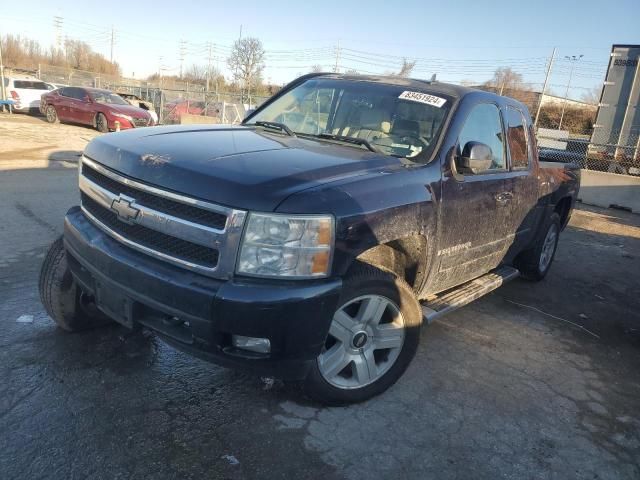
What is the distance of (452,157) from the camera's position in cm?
349

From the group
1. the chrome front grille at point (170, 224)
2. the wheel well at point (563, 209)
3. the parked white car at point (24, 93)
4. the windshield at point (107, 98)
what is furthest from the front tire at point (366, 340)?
the parked white car at point (24, 93)

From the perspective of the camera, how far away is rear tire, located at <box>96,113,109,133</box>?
18203 millimetres

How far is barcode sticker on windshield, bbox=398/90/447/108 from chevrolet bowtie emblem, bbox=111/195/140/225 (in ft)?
6.83

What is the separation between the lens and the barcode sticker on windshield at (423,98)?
368 cm

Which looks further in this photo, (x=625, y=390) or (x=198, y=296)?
(x=625, y=390)

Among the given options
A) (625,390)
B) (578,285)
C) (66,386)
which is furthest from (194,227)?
(578,285)

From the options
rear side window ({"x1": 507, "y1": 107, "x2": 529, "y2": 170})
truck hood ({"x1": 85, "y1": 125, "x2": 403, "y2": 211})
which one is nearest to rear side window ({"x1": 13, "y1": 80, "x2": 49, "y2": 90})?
truck hood ({"x1": 85, "y1": 125, "x2": 403, "y2": 211})

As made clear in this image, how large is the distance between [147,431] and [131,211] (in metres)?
1.15

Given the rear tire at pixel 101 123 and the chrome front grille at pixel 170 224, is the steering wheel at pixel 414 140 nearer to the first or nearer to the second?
the chrome front grille at pixel 170 224

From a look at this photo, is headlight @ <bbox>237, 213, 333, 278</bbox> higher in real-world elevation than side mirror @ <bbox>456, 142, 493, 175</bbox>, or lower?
lower

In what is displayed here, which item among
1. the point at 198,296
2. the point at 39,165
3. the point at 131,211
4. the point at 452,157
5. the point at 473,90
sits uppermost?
the point at 473,90

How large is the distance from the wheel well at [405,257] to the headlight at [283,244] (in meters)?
0.61

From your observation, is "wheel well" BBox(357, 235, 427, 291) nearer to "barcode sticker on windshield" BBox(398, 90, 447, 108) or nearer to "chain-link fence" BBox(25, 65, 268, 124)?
"barcode sticker on windshield" BBox(398, 90, 447, 108)

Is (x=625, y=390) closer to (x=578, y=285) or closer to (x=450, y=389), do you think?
(x=450, y=389)
